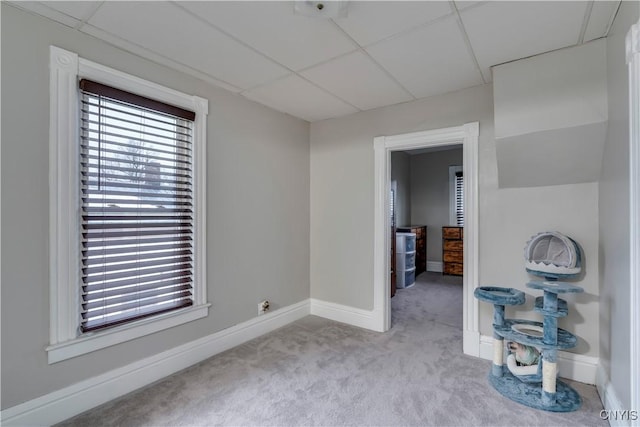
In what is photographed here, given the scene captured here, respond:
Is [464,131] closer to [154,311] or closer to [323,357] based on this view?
[323,357]

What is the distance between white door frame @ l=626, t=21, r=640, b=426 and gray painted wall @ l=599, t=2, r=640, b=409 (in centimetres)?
9

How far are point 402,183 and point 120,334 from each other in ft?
18.0

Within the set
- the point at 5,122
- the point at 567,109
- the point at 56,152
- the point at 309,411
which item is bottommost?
the point at 309,411

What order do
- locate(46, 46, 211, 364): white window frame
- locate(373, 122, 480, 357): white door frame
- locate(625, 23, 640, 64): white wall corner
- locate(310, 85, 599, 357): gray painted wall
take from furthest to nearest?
locate(373, 122, 480, 357): white door frame < locate(310, 85, 599, 357): gray painted wall < locate(46, 46, 211, 364): white window frame < locate(625, 23, 640, 64): white wall corner

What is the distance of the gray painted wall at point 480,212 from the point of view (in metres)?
2.15

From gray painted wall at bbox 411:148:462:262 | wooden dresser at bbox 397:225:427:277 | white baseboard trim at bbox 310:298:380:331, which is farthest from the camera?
gray painted wall at bbox 411:148:462:262

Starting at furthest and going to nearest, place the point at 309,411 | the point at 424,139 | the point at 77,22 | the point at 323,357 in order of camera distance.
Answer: the point at 424,139 < the point at 323,357 < the point at 309,411 < the point at 77,22

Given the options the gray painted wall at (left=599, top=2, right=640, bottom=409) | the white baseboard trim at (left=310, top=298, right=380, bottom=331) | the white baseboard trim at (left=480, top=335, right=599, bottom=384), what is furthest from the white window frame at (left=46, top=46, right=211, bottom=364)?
the white baseboard trim at (left=480, top=335, right=599, bottom=384)

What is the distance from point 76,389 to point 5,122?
1.59 metres

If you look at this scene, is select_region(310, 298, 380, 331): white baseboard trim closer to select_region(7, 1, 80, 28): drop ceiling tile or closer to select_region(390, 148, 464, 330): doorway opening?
select_region(390, 148, 464, 330): doorway opening

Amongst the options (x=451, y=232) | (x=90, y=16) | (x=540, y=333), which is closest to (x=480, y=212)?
(x=540, y=333)

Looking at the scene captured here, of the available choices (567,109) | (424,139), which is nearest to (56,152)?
(424,139)

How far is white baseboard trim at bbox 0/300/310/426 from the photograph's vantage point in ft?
5.44

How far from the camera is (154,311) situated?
2188 mm
